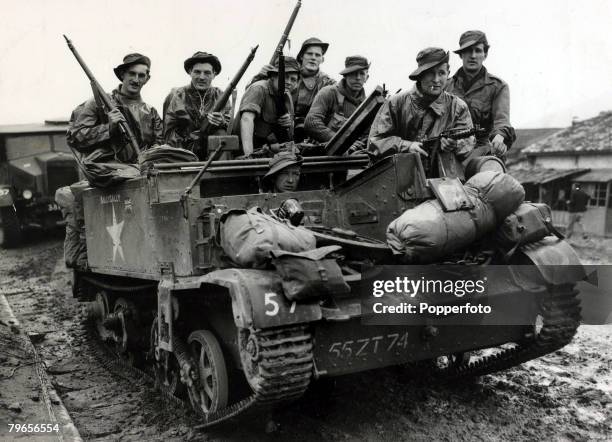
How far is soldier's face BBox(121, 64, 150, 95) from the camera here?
24.1 feet

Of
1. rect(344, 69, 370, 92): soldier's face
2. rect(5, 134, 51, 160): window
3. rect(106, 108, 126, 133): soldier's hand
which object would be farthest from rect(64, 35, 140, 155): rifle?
rect(5, 134, 51, 160): window

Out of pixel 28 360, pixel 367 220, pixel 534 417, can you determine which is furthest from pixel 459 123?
pixel 28 360

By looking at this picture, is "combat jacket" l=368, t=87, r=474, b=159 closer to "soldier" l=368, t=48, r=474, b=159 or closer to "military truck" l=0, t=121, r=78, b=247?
"soldier" l=368, t=48, r=474, b=159

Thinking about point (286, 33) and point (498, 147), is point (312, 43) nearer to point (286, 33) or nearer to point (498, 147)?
point (286, 33)

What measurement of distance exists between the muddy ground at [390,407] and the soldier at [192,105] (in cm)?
260

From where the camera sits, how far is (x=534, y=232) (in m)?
4.80

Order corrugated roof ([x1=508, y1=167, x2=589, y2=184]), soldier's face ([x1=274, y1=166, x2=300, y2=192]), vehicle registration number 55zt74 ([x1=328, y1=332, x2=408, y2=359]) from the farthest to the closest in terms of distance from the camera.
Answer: corrugated roof ([x1=508, y1=167, x2=589, y2=184])
soldier's face ([x1=274, y1=166, x2=300, y2=192])
vehicle registration number 55zt74 ([x1=328, y1=332, x2=408, y2=359])

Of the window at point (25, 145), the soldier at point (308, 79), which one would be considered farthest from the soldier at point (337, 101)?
the window at point (25, 145)

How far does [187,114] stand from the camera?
7.10m

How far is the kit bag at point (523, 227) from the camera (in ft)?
15.5

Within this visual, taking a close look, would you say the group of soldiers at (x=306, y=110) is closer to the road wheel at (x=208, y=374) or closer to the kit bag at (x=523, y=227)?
the kit bag at (x=523, y=227)

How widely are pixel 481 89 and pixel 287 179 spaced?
2586 millimetres

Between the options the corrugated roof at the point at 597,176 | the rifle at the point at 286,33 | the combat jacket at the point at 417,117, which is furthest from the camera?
the corrugated roof at the point at 597,176

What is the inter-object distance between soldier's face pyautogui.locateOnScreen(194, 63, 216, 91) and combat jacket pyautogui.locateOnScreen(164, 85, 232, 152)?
8 cm
